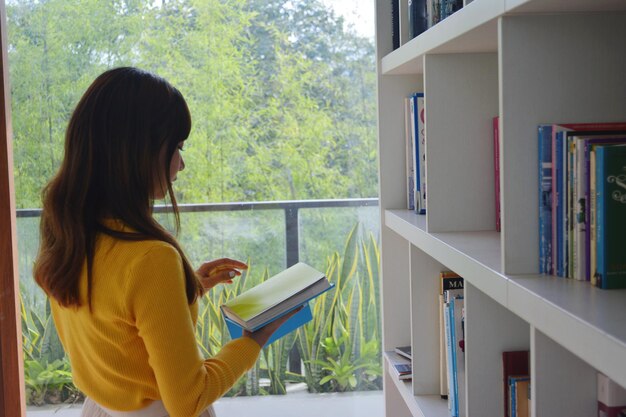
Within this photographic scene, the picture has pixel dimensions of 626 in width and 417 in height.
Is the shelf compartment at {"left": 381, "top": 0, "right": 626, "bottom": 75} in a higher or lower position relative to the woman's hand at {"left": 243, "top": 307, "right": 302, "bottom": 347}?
higher

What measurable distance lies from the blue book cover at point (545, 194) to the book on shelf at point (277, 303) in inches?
27.6

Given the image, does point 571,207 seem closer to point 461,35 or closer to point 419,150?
point 461,35

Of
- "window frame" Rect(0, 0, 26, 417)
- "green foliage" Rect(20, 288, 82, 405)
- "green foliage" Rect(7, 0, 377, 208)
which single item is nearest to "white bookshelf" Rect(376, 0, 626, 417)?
"green foliage" Rect(7, 0, 377, 208)

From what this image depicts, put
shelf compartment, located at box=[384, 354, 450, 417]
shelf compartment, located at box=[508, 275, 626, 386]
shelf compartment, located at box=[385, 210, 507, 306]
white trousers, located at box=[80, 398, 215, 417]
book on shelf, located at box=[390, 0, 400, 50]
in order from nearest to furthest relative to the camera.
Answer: shelf compartment, located at box=[508, 275, 626, 386] → shelf compartment, located at box=[385, 210, 507, 306] → white trousers, located at box=[80, 398, 215, 417] → shelf compartment, located at box=[384, 354, 450, 417] → book on shelf, located at box=[390, 0, 400, 50]

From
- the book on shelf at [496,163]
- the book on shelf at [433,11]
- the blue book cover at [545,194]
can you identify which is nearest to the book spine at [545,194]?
the blue book cover at [545,194]

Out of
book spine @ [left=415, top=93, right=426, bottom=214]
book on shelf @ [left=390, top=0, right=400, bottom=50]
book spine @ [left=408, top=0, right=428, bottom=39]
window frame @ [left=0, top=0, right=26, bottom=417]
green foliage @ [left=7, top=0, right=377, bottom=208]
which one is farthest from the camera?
green foliage @ [left=7, top=0, right=377, bottom=208]

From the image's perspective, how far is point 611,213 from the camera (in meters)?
1.03

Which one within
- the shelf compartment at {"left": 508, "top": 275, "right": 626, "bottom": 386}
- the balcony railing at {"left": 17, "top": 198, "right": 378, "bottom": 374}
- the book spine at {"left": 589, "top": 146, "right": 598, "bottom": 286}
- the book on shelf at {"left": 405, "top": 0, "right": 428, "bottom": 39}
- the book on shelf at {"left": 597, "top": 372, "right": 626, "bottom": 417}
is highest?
the book on shelf at {"left": 405, "top": 0, "right": 428, "bottom": 39}

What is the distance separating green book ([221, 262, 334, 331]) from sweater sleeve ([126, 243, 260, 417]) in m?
0.26

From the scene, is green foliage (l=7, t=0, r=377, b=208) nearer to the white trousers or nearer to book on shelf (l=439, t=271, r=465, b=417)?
book on shelf (l=439, t=271, r=465, b=417)

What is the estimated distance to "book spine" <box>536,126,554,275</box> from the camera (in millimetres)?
1166

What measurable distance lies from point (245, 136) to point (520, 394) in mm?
1793

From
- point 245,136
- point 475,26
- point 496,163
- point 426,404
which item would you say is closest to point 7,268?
point 245,136

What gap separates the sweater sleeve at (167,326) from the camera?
143 centimetres
